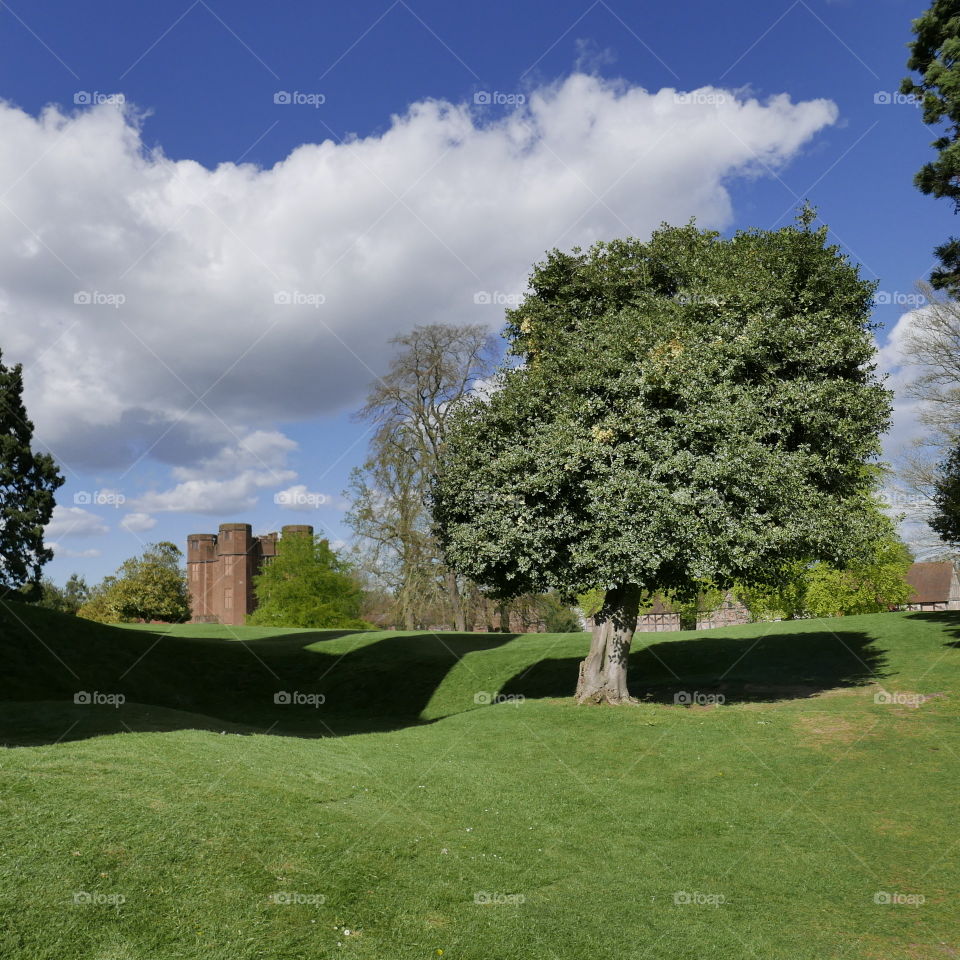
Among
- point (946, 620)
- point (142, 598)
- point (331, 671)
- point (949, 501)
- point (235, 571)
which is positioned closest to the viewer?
point (949, 501)

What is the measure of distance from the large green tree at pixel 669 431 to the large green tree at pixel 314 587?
30.1 metres

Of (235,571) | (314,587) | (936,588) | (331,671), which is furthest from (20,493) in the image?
(936,588)

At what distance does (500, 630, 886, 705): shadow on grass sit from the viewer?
2605 centimetres

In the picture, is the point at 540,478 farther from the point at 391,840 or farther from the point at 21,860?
the point at 21,860

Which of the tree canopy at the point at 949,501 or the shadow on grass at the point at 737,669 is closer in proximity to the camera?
the shadow on grass at the point at 737,669

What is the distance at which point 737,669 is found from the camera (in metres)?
30.3

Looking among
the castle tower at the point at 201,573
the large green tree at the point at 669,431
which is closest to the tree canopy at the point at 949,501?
the large green tree at the point at 669,431

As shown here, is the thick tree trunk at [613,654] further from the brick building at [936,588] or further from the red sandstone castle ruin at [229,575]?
the red sandstone castle ruin at [229,575]

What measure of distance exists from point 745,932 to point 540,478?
13264 mm

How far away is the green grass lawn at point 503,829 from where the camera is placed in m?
8.43

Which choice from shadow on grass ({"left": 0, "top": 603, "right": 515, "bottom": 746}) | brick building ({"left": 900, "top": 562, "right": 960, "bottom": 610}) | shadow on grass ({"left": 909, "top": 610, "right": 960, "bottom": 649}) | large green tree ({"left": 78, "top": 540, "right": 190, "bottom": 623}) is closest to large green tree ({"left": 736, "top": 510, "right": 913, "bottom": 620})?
shadow on grass ({"left": 909, "top": 610, "right": 960, "bottom": 649})

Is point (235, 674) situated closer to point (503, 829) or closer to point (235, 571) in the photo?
point (503, 829)

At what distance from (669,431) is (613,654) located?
731 centimetres

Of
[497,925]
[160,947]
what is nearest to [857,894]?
[497,925]
